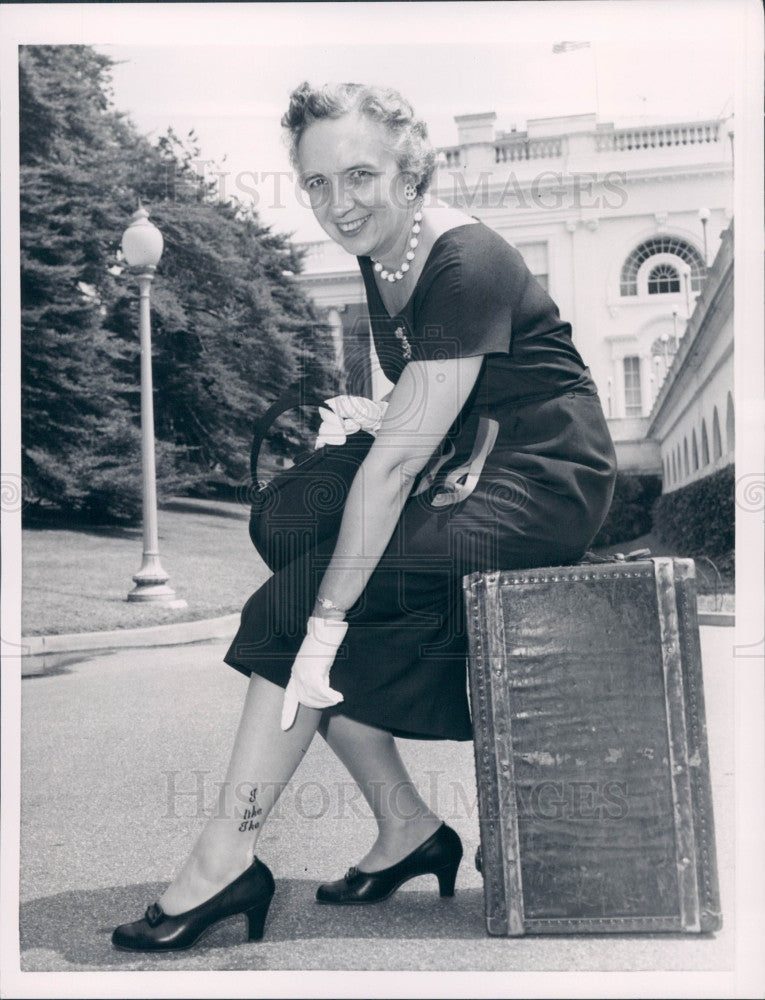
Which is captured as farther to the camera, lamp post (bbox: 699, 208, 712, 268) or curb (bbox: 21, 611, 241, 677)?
curb (bbox: 21, 611, 241, 677)

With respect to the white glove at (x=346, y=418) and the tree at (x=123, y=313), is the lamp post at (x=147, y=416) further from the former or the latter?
the white glove at (x=346, y=418)

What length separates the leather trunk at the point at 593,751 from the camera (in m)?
1.70

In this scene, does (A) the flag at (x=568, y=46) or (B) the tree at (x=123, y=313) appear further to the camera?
(B) the tree at (x=123, y=313)

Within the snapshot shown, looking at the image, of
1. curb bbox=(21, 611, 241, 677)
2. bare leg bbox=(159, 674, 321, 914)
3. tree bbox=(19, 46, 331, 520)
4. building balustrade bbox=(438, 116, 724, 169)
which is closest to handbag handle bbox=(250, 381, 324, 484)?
tree bbox=(19, 46, 331, 520)

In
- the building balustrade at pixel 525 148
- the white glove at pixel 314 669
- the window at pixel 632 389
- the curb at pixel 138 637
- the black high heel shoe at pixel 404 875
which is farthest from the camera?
the curb at pixel 138 637

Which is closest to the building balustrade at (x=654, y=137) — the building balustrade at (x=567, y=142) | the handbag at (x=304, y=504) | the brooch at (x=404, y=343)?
the building balustrade at (x=567, y=142)

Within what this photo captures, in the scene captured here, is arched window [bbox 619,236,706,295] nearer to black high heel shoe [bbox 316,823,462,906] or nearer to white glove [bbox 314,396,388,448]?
white glove [bbox 314,396,388,448]

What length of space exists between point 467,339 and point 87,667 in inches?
60.8

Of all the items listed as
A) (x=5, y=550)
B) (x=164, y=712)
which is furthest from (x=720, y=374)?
(x=164, y=712)

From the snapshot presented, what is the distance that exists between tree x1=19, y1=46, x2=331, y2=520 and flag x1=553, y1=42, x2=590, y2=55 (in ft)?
2.46

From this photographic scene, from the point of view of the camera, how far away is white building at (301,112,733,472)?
2.28 metres

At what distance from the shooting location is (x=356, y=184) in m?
1.97

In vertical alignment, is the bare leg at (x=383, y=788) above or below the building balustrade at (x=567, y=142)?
below

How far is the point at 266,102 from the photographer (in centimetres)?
225
